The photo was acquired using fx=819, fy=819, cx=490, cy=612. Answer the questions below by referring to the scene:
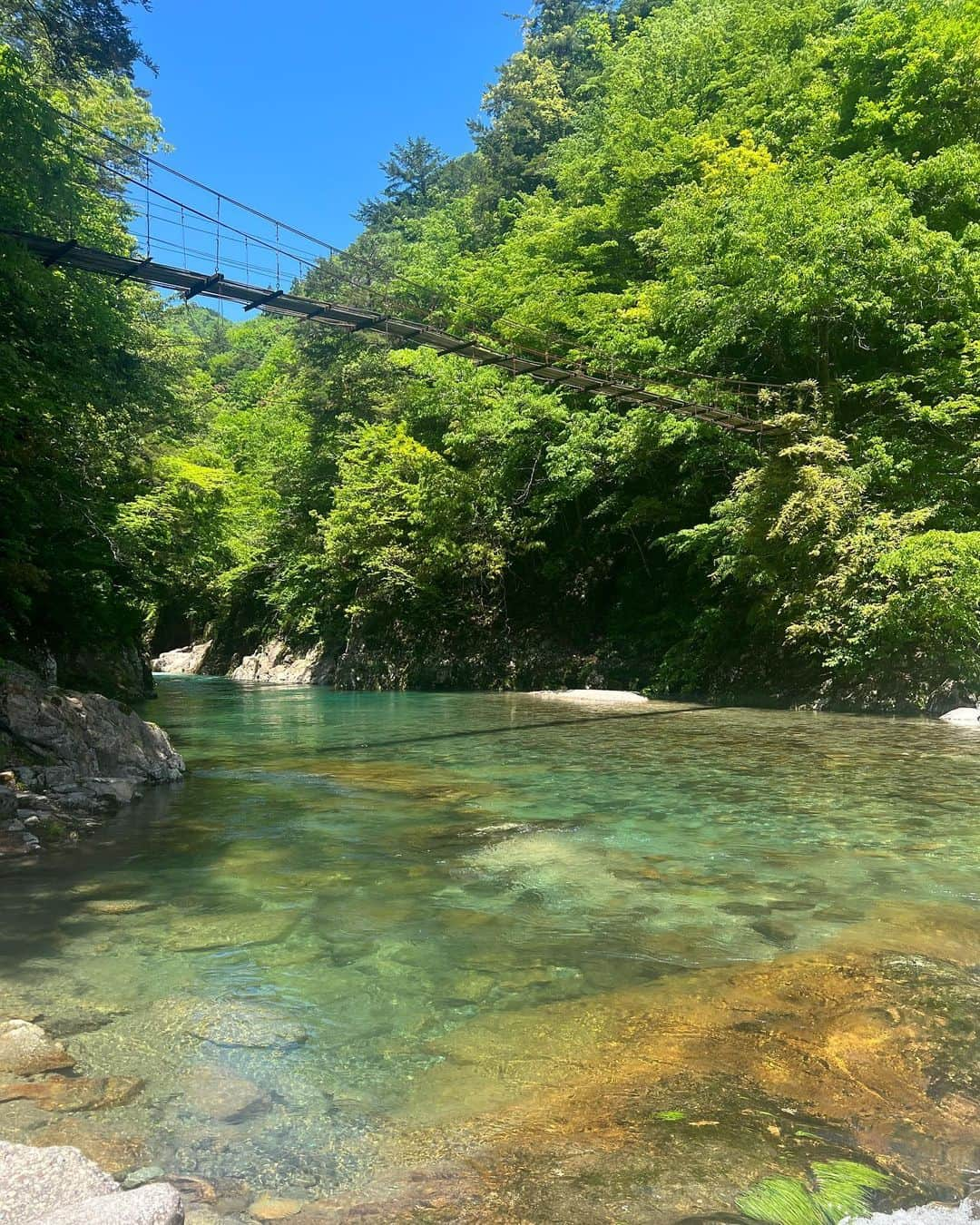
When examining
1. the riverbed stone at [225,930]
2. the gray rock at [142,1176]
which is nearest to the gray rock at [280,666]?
the riverbed stone at [225,930]

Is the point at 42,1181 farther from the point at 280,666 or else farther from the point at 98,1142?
the point at 280,666

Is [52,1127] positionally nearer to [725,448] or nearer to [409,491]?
[725,448]

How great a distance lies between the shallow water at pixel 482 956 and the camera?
2283 mm

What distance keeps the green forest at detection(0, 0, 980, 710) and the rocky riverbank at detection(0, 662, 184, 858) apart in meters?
1.71

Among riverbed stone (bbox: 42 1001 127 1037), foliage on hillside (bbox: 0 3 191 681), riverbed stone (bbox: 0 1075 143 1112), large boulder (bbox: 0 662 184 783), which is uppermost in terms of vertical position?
foliage on hillside (bbox: 0 3 191 681)

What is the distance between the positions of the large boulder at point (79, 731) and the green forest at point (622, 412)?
1612 millimetres

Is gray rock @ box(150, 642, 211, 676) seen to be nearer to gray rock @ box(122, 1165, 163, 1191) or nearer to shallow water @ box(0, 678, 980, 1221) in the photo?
shallow water @ box(0, 678, 980, 1221)

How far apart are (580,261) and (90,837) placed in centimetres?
2161

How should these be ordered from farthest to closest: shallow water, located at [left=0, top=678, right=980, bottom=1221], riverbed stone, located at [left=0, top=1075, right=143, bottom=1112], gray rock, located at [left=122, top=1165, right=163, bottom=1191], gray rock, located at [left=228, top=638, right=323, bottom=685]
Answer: gray rock, located at [left=228, top=638, right=323, bottom=685] < riverbed stone, located at [left=0, top=1075, right=143, bottom=1112] < shallow water, located at [left=0, top=678, right=980, bottom=1221] < gray rock, located at [left=122, top=1165, right=163, bottom=1191]

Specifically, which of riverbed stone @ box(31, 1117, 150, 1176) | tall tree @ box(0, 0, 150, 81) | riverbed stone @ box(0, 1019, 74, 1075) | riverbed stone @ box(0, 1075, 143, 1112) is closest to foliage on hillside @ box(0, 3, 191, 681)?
tall tree @ box(0, 0, 150, 81)

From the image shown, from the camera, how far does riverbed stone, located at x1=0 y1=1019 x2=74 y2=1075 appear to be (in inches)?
104

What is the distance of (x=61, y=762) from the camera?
6.80 metres

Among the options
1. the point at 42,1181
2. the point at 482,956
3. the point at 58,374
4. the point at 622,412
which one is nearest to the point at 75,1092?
the point at 42,1181

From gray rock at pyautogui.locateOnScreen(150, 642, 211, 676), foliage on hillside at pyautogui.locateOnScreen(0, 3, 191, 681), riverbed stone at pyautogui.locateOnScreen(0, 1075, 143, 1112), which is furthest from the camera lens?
gray rock at pyautogui.locateOnScreen(150, 642, 211, 676)
